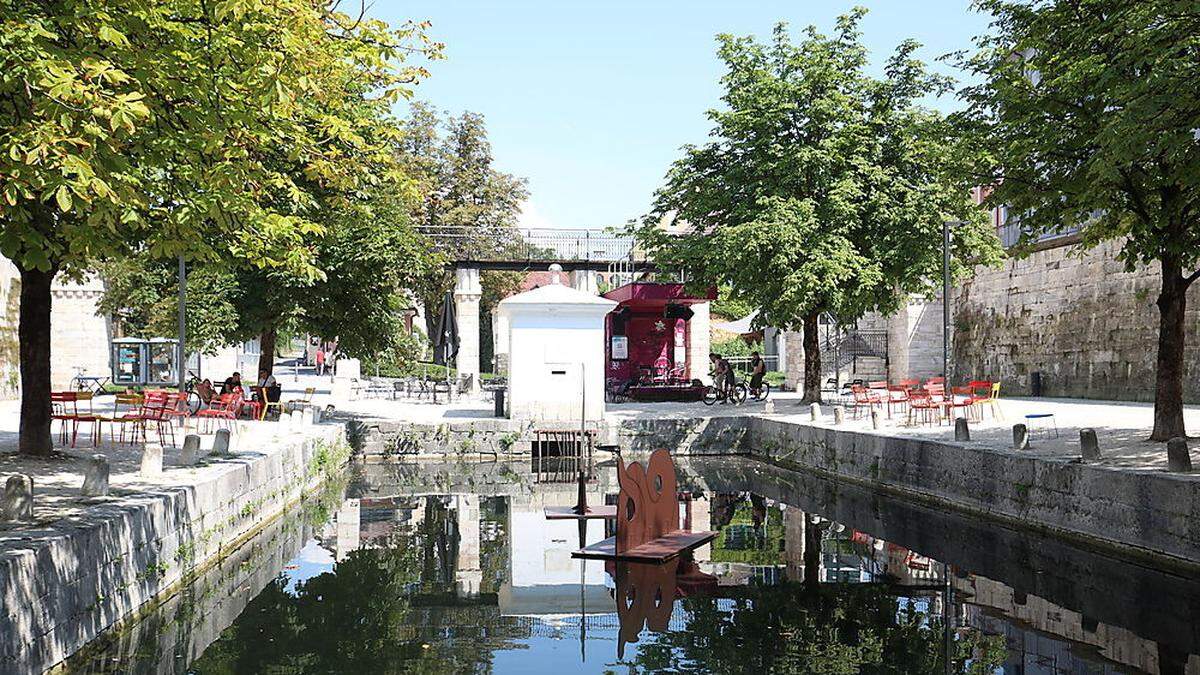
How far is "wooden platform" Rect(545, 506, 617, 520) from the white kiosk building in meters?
7.39

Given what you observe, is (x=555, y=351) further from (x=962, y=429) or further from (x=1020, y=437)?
(x=1020, y=437)

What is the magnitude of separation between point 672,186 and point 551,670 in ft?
71.4

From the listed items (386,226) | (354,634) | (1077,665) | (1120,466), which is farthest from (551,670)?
(386,226)

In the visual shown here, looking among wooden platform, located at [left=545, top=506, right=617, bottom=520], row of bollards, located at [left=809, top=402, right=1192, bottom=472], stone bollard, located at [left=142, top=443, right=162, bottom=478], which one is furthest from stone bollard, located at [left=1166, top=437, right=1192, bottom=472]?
stone bollard, located at [left=142, top=443, right=162, bottom=478]

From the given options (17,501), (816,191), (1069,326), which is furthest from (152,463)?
(1069,326)

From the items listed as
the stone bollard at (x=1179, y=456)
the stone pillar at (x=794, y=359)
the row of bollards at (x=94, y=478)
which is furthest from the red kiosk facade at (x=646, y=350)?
the stone bollard at (x=1179, y=456)

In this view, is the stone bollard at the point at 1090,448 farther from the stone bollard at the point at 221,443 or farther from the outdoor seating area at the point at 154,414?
the outdoor seating area at the point at 154,414

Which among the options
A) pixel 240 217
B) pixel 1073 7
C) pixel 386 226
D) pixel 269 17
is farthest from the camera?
pixel 386 226

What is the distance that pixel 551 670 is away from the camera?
8.64m

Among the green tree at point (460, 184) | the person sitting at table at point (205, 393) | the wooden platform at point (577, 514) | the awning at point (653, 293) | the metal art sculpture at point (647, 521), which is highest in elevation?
the green tree at point (460, 184)

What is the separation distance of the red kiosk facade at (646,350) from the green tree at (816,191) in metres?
5.22

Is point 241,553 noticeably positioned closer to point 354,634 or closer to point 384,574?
point 384,574

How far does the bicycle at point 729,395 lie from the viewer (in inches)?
1268

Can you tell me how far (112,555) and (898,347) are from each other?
31145 millimetres
